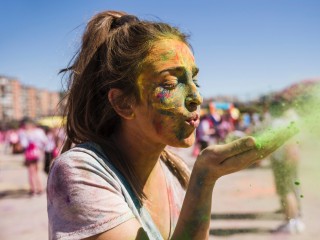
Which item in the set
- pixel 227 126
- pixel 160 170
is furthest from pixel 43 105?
pixel 160 170

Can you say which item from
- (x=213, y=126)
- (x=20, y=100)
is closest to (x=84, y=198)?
(x=213, y=126)

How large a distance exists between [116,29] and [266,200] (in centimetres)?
518

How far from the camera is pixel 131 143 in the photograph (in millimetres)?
1515

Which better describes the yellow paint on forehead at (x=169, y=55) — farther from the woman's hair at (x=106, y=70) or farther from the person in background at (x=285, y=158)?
the person in background at (x=285, y=158)

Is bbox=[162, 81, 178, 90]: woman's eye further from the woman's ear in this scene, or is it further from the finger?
the finger

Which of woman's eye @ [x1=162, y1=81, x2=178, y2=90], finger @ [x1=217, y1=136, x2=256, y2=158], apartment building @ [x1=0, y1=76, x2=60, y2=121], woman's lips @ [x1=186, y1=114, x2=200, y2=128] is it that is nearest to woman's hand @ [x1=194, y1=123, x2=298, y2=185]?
finger @ [x1=217, y1=136, x2=256, y2=158]

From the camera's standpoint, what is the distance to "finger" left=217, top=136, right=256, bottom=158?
42.8 inches

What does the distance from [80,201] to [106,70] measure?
0.54m

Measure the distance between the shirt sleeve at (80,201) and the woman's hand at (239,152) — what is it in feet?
0.98

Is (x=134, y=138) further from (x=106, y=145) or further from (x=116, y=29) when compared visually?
(x=116, y=29)

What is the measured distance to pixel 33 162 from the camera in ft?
26.5

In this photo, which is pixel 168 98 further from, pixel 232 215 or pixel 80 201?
pixel 232 215

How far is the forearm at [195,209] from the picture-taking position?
48.9 inches

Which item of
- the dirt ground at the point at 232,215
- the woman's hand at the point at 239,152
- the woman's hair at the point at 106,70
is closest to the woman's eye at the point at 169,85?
the woman's hair at the point at 106,70
